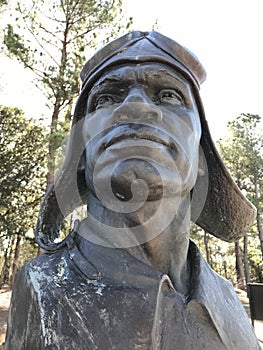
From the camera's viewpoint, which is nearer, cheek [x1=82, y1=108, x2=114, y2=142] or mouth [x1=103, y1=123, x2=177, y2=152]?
mouth [x1=103, y1=123, x2=177, y2=152]

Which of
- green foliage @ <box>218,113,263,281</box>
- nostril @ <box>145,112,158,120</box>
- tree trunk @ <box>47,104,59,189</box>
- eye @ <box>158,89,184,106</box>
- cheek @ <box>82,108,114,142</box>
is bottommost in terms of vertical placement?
nostril @ <box>145,112,158,120</box>

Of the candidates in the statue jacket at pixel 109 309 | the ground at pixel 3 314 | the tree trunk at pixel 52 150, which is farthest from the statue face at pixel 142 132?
the ground at pixel 3 314

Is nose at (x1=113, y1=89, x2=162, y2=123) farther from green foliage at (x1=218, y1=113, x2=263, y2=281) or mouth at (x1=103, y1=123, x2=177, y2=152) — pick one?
green foliage at (x1=218, y1=113, x2=263, y2=281)

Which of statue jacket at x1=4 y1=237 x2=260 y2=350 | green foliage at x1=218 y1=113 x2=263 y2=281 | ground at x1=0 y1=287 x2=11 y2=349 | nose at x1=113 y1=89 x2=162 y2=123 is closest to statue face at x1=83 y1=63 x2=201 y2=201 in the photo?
nose at x1=113 y1=89 x2=162 y2=123

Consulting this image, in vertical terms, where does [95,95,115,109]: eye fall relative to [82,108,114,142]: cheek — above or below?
above

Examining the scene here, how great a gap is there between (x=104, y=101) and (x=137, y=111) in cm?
23

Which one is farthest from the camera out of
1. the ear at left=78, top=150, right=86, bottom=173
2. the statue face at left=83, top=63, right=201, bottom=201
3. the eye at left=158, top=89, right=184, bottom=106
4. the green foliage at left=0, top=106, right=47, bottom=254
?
the green foliage at left=0, top=106, right=47, bottom=254

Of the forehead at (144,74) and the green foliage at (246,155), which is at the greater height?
the green foliage at (246,155)

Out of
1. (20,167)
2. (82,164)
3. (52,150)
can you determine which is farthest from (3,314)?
(82,164)

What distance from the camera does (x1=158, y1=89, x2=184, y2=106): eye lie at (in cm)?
152

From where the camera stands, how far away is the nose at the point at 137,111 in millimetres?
1394

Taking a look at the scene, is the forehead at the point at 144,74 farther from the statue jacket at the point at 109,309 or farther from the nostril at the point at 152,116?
the statue jacket at the point at 109,309

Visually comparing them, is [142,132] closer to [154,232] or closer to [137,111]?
[137,111]

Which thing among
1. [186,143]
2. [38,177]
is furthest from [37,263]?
[38,177]
